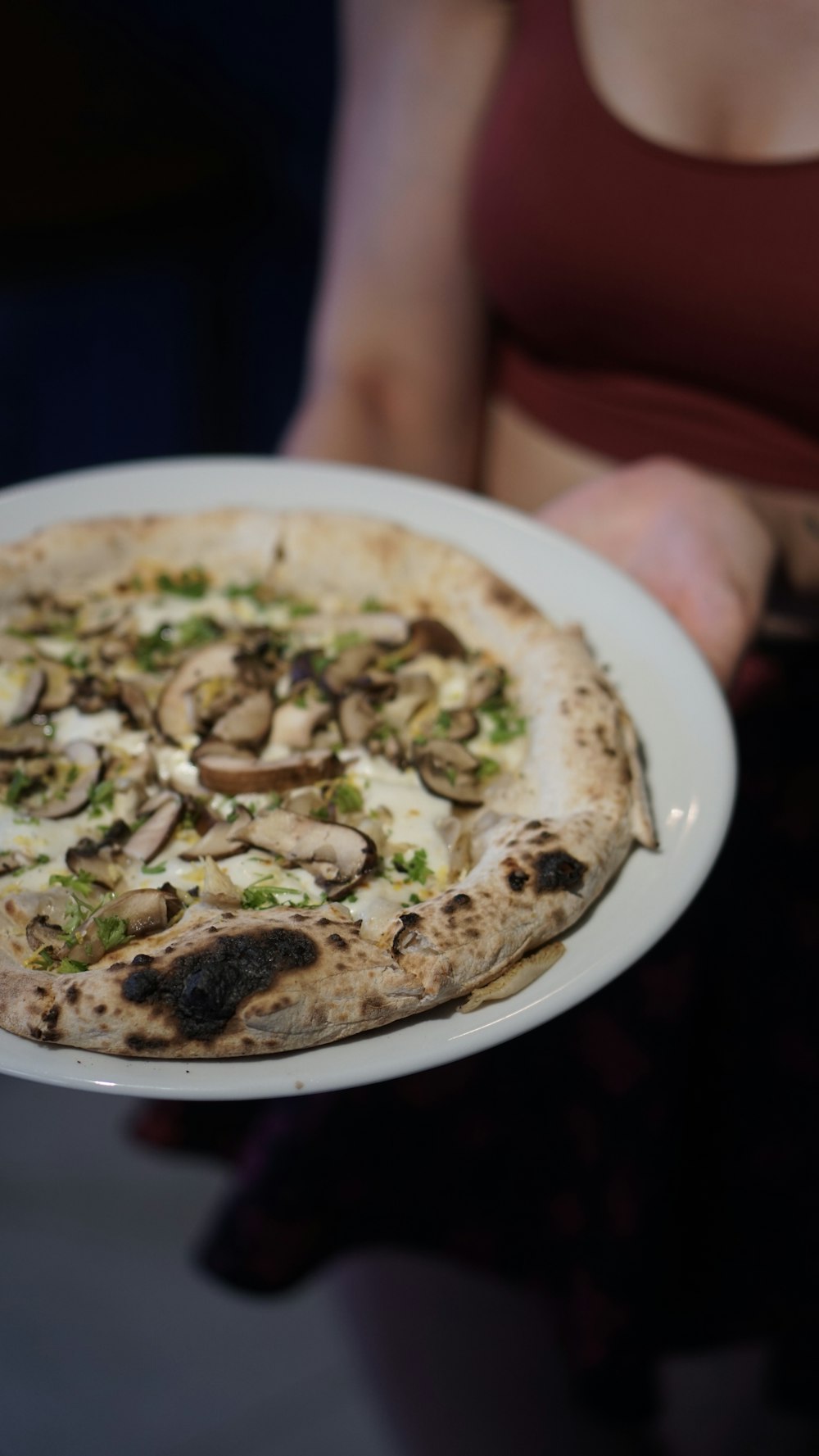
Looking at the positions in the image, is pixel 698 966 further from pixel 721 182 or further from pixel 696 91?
pixel 696 91

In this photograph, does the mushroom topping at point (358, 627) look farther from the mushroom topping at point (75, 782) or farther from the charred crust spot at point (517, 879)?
the charred crust spot at point (517, 879)

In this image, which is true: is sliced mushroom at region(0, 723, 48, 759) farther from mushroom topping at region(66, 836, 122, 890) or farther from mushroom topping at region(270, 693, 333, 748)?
mushroom topping at region(270, 693, 333, 748)

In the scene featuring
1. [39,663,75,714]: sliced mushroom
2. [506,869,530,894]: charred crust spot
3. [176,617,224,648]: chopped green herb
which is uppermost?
[506,869,530,894]: charred crust spot

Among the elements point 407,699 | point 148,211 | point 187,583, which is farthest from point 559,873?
point 148,211

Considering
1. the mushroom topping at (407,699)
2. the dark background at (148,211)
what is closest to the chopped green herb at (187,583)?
the mushroom topping at (407,699)

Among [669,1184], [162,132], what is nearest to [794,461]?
[669,1184]

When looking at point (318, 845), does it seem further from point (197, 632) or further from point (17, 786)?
point (197, 632)

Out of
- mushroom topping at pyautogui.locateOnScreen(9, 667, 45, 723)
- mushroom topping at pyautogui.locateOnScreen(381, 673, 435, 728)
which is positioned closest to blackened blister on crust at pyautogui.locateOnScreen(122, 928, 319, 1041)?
mushroom topping at pyautogui.locateOnScreen(381, 673, 435, 728)
